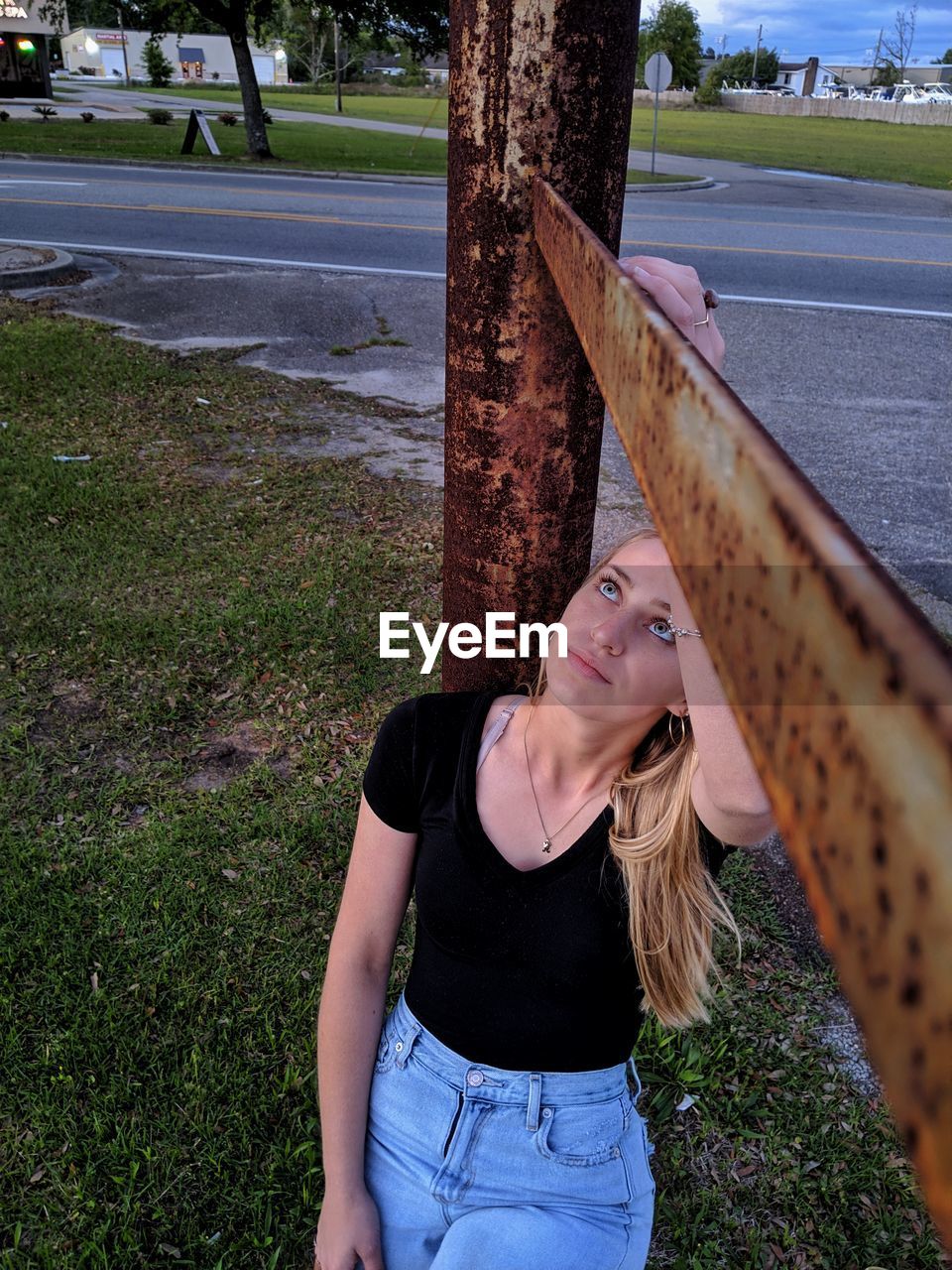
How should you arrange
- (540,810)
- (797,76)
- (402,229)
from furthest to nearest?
(797,76) < (402,229) < (540,810)

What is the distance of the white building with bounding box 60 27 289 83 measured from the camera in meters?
75.3

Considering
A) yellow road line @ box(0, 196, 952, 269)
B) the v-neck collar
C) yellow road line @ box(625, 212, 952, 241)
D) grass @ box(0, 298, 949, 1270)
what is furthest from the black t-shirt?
yellow road line @ box(625, 212, 952, 241)

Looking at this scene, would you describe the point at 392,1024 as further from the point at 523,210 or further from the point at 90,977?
the point at 523,210

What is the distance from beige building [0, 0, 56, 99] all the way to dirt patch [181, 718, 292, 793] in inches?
1742

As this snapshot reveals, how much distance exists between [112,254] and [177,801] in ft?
31.7

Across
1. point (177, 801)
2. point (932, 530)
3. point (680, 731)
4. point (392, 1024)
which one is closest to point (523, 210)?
point (680, 731)

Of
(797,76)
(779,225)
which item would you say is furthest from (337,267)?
(797,76)

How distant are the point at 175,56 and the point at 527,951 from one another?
9303cm

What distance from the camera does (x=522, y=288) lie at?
4.62 ft

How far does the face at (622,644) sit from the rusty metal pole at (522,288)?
2.6 inches

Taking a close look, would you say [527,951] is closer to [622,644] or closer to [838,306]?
[622,644]

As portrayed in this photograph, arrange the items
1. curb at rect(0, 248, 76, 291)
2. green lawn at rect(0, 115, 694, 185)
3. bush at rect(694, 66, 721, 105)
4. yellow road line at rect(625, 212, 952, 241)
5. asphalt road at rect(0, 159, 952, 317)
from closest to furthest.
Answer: curb at rect(0, 248, 76, 291), asphalt road at rect(0, 159, 952, 317), yellow road line at rect(625, 212, 952, 241), green lawn at rect(0, 115, 694, 185), bush at rect(694, 66, 721, 105)

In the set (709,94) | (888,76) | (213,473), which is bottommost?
(213,473)

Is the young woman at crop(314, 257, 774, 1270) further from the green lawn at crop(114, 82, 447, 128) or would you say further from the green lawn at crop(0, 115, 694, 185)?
the green lawn at crop(114, 82, 447, 128)
